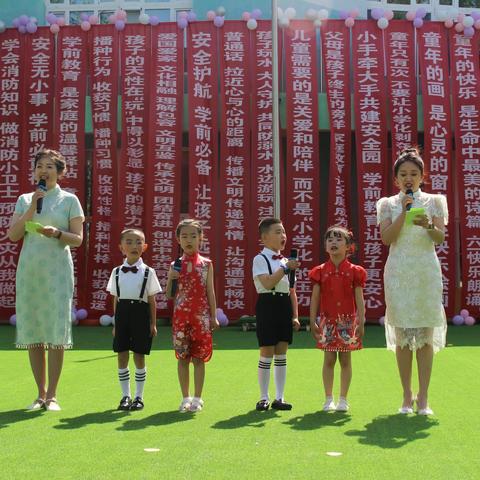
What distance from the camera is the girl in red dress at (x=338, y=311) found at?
4.19 m

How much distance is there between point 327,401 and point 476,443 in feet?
3.62

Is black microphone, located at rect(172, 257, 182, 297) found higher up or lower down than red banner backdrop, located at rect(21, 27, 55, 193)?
lower down

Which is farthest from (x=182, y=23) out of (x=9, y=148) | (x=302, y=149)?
(x=9, y=148)

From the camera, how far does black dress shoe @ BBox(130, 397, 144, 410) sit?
13.6 feet

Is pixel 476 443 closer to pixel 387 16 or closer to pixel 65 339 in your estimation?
pixel 65 339

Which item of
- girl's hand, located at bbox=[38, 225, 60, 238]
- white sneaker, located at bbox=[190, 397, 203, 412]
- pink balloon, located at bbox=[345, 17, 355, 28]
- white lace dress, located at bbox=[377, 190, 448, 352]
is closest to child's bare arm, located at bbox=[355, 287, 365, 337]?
Result: white lace dress, located at bbox=[377, 190, 448, 352]

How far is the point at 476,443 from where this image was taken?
321 centimetres

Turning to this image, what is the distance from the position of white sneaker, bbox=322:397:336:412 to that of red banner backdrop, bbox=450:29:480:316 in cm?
691

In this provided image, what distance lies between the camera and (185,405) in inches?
162

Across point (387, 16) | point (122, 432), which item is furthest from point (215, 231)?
point (122, 432)

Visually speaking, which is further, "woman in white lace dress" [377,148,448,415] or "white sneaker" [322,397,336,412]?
"white sneaker" [322,397,336,412]

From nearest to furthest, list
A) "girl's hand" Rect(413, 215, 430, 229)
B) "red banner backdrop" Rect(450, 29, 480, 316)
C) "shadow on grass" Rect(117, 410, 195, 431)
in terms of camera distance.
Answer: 1. "shadow on grass" Rect(117, 410, 195, 431)
2. "girl's hand" Rect(413, 215, 430, 229)
3. "red banner backdrop" Rect(450, 29, 480, 316)

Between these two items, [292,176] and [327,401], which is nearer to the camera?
[327,401]

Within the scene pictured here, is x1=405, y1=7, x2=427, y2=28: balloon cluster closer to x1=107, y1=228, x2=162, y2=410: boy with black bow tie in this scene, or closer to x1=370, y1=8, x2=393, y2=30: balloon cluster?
x1=370, y1=8, x2=393, y2=30: balloon cluster
